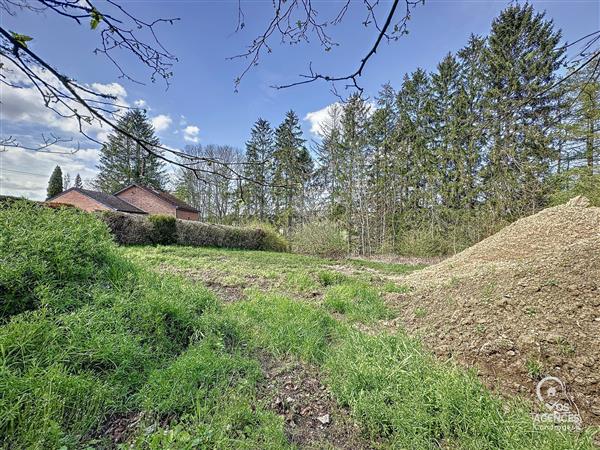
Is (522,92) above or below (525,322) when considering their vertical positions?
above

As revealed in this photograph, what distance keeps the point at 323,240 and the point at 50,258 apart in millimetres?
11204

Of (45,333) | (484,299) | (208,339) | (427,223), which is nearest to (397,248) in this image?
(427,223)

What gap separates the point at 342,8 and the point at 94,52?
4.01ft

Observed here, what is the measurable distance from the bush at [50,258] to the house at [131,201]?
16.2 meters

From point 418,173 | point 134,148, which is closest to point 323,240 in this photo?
point 418,173

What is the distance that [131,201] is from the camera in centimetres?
2105

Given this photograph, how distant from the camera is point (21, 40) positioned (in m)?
1.00

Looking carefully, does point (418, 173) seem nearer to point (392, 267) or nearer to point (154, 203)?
point (392, 267)

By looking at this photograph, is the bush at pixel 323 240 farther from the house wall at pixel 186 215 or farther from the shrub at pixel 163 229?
the house wall at pixel 186 215

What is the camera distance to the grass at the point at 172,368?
1.48 metres

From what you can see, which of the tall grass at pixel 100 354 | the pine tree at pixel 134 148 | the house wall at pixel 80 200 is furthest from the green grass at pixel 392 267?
the house wall at pixel 80 200

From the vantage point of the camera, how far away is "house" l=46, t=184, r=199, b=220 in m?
17.4

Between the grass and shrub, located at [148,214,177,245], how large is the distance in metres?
7.23

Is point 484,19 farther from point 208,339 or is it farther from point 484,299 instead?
point 208,339
